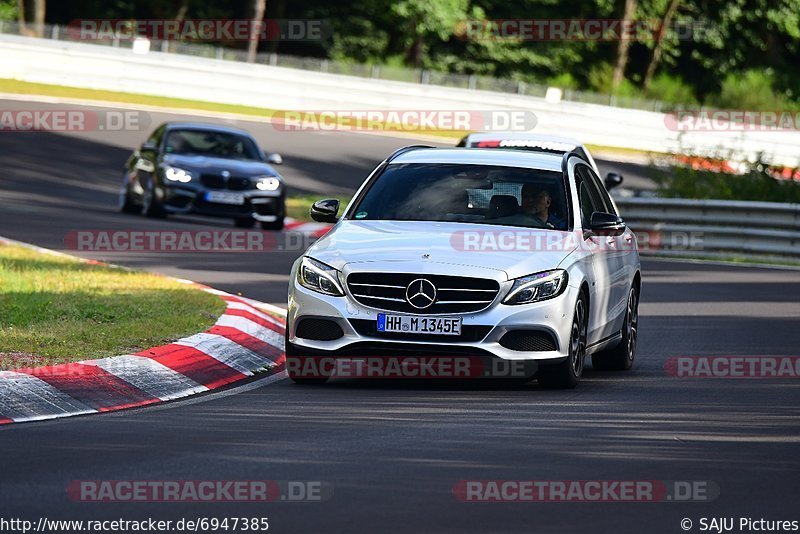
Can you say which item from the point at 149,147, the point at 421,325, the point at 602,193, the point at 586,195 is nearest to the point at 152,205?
the point at 149,147

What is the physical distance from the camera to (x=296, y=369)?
10.7m

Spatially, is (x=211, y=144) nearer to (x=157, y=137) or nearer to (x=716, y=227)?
(x=157, y=137)

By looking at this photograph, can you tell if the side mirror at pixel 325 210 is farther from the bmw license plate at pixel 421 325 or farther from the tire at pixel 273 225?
the tire at pixel 273 225

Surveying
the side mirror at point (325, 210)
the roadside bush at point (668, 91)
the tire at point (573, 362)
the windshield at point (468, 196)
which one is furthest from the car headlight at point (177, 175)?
the roadside bush at point (668, 91)

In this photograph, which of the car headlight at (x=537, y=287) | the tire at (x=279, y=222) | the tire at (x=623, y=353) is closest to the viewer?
the car headlight at (x=537, y=287)

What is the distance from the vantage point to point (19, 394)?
9.20m

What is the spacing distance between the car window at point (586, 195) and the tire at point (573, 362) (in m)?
0.87

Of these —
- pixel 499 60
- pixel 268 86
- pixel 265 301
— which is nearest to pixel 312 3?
pixel 499 60

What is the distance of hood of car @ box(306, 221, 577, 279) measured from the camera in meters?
10.3

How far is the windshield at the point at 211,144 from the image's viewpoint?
2500 cm

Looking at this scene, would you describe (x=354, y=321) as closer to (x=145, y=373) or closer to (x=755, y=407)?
(x=145, y=373)

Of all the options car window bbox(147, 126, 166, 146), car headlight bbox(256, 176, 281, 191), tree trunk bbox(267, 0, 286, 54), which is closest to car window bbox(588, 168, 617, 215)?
car headlight bbox(256, 176, 281, 191)

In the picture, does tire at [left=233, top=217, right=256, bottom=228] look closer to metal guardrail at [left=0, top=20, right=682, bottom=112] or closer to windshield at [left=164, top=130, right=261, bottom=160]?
windshield at [left=164, top=130, right=261, bottom=160]

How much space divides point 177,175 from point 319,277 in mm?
14154
